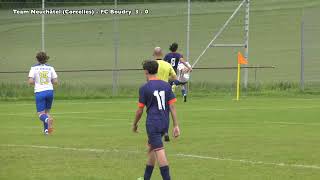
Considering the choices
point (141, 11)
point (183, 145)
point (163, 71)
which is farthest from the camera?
point (141, 11)

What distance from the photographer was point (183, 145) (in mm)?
15133

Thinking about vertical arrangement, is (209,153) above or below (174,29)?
below

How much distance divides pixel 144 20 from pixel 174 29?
6.84ft

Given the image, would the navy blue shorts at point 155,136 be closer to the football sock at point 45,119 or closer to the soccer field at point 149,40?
the football sock at point 45,119

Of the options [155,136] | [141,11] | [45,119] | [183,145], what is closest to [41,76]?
[45,119]

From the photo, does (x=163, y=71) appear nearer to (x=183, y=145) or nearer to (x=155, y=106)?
(x=183, y=145)

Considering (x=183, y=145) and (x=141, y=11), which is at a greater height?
(x=141, y=11)

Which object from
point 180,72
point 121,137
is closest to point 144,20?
point 180,72

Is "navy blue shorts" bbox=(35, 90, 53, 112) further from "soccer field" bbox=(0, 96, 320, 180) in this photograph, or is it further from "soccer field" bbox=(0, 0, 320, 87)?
"soccer field" bbox=(0, 0, 320, 87)

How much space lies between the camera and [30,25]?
37750 mm

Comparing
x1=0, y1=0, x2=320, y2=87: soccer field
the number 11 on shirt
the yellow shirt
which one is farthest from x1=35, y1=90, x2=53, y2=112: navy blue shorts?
x1=0, y1=0, x2=320, y2=87: soccer field

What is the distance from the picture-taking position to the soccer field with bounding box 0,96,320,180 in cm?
1180

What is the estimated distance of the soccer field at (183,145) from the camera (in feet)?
38.7

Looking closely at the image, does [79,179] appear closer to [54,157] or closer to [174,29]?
[54,157]
